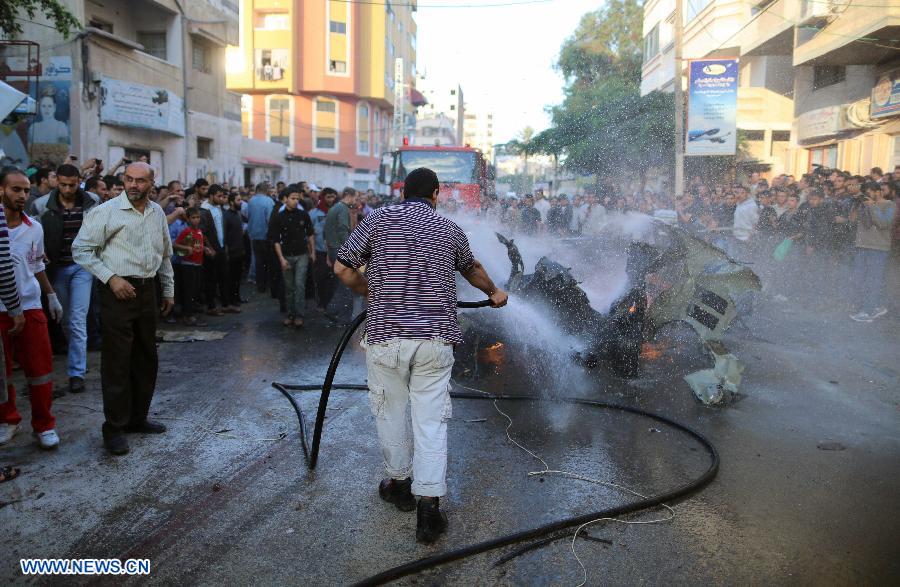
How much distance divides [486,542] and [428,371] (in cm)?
89

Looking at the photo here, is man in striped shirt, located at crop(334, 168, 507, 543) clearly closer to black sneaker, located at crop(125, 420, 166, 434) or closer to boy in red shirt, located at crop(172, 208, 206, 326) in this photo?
black sneaker, located at crop(125, 420, 166, 434)

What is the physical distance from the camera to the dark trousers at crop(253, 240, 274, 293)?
38.2ft

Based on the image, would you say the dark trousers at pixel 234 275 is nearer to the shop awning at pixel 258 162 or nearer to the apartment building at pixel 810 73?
the apartment building at pixel 810 73

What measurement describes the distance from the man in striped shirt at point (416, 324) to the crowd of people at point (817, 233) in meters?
6.35

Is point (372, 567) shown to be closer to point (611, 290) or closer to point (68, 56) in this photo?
point (611, 290)

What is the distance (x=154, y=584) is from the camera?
3004 millimetres

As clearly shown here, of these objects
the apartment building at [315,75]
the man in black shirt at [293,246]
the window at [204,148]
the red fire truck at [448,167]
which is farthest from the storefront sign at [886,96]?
the apartment building at [315,75]

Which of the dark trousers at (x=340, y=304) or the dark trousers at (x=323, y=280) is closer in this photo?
the dark trousers at (x=340, y=304)

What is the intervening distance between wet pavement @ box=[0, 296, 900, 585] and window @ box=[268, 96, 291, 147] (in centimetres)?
4215

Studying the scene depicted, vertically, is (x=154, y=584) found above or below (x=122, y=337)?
below

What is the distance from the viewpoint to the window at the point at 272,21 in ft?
145

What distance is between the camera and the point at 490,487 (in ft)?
13.4

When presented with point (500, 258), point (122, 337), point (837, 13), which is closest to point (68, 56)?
point (500, 258)

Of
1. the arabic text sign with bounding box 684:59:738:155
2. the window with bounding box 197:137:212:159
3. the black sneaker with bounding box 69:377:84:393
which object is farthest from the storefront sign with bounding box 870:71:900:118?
the window with bounding box 197:137:212:159
